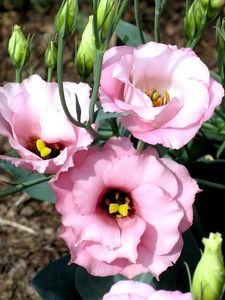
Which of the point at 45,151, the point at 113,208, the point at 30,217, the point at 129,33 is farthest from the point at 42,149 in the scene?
the point at 30,217

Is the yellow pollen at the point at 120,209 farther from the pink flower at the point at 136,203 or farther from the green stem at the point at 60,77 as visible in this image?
the green stem at the point at 60,77

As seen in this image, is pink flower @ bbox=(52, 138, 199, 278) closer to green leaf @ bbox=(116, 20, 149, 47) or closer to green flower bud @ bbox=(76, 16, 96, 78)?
green flower bud @ bbox=(76, 16, 96, 78)

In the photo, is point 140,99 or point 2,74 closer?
point 140,99

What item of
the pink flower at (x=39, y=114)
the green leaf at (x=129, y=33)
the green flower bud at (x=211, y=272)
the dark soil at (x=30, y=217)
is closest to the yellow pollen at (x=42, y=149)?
the pink flower at (x=39, y=114)

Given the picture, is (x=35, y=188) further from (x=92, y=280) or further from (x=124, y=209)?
(x=124, y=209)

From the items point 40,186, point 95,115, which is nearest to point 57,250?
point 40,186

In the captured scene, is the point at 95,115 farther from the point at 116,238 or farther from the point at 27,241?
the point at 27,241
